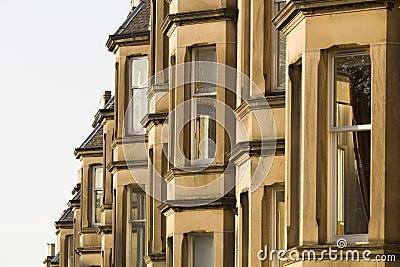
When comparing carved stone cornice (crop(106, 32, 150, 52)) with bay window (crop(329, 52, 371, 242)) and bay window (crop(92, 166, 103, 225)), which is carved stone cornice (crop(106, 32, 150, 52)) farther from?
bay window (crop(329, 52, 371, 242))

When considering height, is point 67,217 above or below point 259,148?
below

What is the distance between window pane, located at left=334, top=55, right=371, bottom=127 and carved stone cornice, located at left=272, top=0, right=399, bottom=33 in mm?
679

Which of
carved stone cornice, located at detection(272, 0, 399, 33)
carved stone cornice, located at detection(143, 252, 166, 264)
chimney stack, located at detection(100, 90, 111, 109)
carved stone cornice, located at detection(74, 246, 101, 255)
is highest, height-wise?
chimney stack, located at detection(100, 90, 111, 109)

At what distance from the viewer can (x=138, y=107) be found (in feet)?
130

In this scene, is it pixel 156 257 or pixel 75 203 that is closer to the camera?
pixel 156 257

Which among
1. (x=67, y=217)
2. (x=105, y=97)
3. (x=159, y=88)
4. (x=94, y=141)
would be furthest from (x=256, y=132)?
(x=67, y=217)

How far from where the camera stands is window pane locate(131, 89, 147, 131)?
39281 millimetres

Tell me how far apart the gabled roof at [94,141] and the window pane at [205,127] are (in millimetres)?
24322

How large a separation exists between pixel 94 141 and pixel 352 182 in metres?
35.3

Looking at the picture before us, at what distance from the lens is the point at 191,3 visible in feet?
99.7

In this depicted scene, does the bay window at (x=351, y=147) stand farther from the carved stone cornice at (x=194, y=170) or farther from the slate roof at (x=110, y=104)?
the slate roof at (x=110, y=104)

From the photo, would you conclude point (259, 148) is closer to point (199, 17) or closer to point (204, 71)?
point (204, 71)

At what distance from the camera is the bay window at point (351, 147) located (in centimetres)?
2052

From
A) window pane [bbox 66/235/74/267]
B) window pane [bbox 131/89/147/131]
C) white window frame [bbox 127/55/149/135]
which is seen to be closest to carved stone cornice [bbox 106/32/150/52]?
white window frame [bbox 127/55/149/135]
